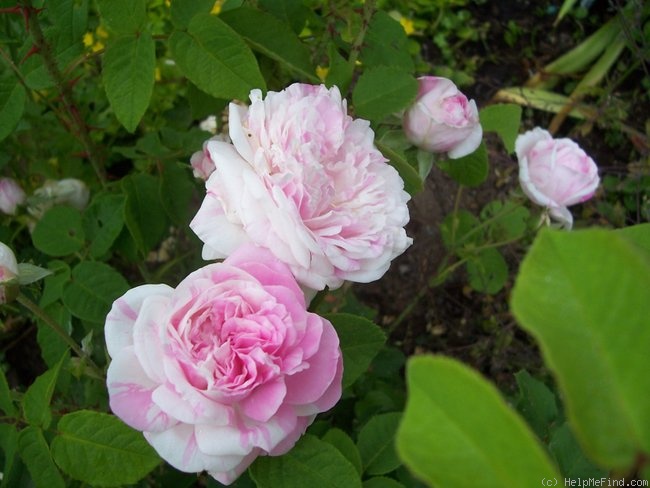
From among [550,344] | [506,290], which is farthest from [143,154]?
[506,290]

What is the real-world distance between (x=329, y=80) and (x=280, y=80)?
228 millimetres

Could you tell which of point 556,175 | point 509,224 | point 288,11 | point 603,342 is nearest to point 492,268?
point 509,224

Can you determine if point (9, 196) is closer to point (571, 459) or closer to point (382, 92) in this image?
point (382, 92)

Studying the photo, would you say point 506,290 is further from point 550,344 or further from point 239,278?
point 550,344

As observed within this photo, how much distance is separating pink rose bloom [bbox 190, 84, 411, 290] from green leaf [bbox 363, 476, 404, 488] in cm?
30

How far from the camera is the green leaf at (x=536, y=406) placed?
81 centimetres

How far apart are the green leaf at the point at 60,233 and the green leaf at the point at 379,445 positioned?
502 mm

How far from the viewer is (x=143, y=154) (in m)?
1.14

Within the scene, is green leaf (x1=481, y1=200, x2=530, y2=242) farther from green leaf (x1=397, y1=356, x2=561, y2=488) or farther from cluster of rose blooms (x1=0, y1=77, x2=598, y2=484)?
green leaf (x1=397, y1=356, x2=561, y2=488)

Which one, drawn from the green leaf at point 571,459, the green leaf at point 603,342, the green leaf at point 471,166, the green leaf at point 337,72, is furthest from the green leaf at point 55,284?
the green leaf at point 603,342

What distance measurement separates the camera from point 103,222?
37.5 inches

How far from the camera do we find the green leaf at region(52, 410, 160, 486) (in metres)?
0.65

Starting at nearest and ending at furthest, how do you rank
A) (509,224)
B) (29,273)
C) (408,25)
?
1. (29,273)
2. (509,224)
3. (408,25)

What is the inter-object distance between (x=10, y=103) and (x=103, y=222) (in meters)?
0.21
